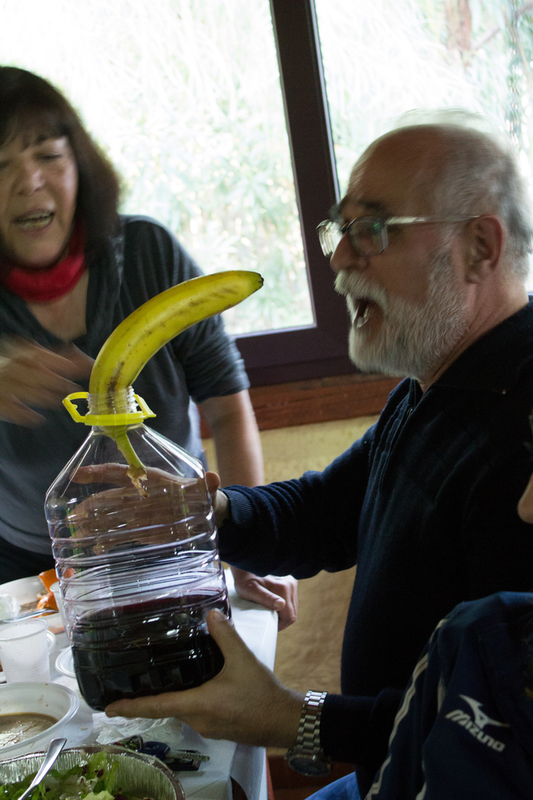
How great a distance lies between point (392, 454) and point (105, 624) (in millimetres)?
535

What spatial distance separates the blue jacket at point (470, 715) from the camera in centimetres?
54

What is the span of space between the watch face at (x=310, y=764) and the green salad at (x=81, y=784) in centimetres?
24

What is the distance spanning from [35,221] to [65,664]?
0.89m

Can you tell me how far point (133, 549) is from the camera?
1.07 m

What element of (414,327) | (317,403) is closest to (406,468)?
(414,327)

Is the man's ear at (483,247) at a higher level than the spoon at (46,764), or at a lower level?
higher

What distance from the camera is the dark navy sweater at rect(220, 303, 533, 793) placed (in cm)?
85

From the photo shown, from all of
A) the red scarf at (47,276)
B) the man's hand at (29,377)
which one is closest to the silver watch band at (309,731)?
the man's hand at (29,377)

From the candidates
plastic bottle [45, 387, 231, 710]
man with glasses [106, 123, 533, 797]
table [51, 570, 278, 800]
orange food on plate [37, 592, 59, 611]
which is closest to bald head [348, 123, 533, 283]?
man with glasses [106, 123, 533, 797]

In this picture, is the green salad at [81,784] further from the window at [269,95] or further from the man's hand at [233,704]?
the window at [269,95]

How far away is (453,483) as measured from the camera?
949mm

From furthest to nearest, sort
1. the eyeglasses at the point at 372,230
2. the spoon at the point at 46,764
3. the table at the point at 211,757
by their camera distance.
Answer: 1. the eyeglasses at the point at 372,230
2. the table at the point at 211,757
3. the spoon at the point at 46,764

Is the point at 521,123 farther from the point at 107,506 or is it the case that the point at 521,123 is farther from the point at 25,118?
the point at 107,506

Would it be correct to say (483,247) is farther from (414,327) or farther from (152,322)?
(152,322)
